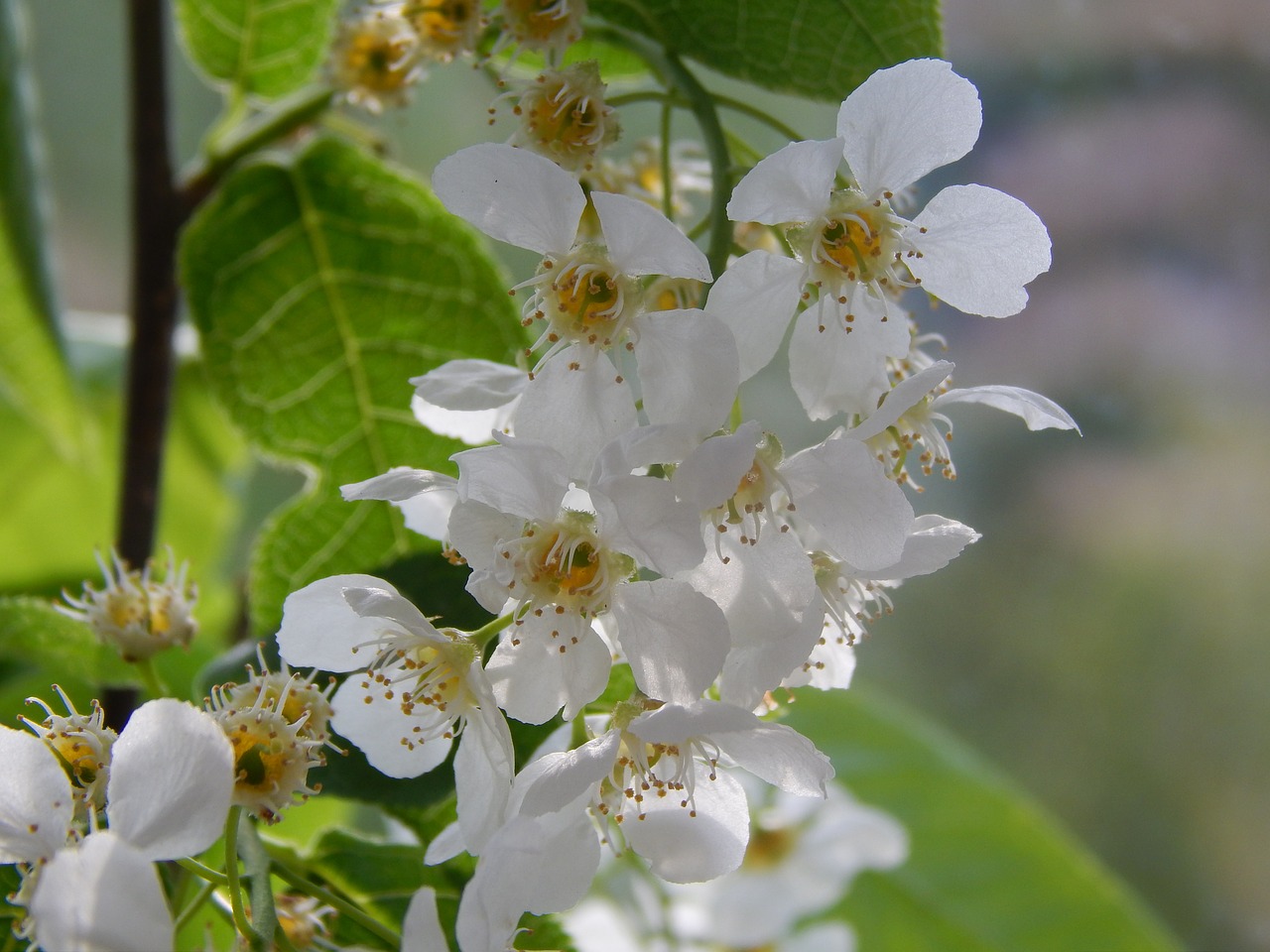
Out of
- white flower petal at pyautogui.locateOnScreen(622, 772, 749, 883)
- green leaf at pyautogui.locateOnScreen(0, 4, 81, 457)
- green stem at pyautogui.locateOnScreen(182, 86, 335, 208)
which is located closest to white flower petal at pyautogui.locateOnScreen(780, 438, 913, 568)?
white flower petal at pyautogui.locateOnScreen(622, 772, 749, 883)

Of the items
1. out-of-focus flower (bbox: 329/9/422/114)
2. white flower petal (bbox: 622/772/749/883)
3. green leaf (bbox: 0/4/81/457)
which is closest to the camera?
white flower petal (bbox: 622/772/749/883)

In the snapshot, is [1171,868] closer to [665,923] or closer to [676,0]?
[665,923]

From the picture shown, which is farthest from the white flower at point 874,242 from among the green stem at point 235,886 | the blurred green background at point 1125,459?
the blurred green background at point 1125,459

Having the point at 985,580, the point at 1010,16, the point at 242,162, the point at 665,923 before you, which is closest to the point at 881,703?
the point at 665,923

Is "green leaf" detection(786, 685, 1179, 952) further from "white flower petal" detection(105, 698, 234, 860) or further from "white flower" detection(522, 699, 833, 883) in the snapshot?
"white flower petal" detection(105, 698, 234, 860)

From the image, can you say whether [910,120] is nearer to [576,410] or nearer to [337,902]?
[576,410]

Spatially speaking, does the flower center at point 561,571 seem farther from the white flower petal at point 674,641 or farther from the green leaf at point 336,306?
the green leaf at point 336,306
